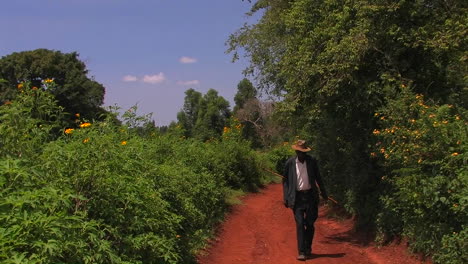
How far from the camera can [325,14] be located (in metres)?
10.0

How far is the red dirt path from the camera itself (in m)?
7.86

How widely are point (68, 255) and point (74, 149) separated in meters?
1.42

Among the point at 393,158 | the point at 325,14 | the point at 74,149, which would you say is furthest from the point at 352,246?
the point at 74,149

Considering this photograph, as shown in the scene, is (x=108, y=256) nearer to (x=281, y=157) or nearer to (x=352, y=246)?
(x=352, y=246)

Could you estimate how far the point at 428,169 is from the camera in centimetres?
659

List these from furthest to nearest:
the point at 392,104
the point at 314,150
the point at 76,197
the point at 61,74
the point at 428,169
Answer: the point at 61,74, the point at 314,150, the point at 392,104, the point at 428,169, the point at 76,197

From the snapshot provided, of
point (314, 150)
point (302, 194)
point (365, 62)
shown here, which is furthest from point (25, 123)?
point (314, 150)

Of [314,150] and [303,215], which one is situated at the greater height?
[314,150]

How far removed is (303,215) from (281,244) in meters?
1.68

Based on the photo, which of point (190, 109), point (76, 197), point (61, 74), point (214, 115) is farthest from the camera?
point (190, 109)

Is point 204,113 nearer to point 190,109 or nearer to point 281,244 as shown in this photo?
point 190,109

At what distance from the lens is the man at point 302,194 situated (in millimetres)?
7715

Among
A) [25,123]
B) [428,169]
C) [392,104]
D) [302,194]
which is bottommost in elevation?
[302,194]

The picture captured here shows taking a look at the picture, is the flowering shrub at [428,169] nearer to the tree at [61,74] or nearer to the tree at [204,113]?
the tree at [61,74]
